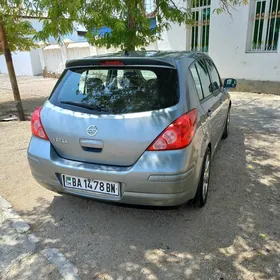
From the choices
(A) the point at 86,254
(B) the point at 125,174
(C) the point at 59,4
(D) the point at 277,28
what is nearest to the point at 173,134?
(B) the point at 125,174

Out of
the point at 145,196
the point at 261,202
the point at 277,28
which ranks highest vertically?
the point at 277,28

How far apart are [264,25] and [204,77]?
22.0 ft

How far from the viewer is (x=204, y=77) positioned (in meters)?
3.25

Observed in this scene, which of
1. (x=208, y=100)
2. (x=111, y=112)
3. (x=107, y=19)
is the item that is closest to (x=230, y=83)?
(x=208, y=100)

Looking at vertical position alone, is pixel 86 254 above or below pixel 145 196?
below

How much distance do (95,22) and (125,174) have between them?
321 cm

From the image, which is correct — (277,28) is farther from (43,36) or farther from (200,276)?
(200,276)

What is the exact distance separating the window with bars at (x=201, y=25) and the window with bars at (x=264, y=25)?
1658mm

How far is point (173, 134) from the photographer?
7.27 ft

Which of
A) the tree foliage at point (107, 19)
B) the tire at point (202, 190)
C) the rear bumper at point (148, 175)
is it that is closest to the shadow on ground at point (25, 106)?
the tree foliage at point (107, 19)

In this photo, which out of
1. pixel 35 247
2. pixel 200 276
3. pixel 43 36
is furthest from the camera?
pixel 43 36

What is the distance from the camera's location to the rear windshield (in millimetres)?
2350

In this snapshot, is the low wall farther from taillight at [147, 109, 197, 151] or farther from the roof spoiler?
taillight at [147, 109, 197, 151]

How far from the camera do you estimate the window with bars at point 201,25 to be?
31.8 feet
